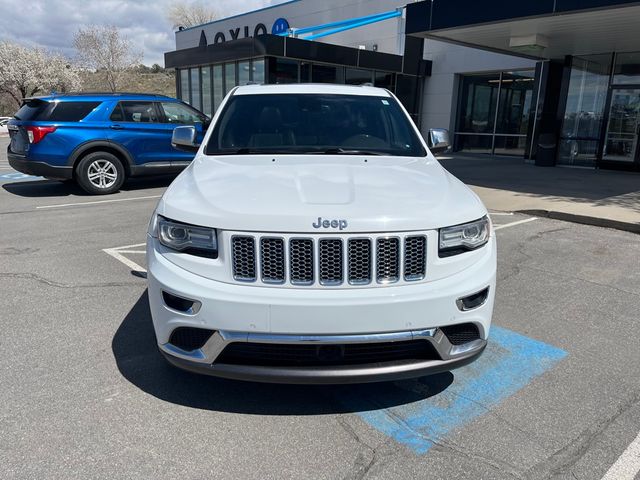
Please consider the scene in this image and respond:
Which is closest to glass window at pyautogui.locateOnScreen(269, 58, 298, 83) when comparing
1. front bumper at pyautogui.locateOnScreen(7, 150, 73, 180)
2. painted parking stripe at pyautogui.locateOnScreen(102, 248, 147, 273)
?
front bumper at pyautogui.locateOnScreen(7, 150, 73, 180)

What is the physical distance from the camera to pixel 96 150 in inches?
378

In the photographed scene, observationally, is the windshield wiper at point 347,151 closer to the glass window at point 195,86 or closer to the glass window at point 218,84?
the glass window at point 218,84

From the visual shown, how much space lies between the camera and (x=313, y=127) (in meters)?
4.15

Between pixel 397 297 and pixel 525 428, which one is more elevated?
pixel 397 297

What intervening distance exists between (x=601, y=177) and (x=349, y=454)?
1329cm

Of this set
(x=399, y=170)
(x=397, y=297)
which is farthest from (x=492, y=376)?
(x=399, y=170)

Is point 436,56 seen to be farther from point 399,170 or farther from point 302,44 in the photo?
point 399,170

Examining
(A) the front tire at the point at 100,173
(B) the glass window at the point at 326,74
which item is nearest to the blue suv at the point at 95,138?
(A) the front tire at the point at 100,173

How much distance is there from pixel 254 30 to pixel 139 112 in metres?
19.2

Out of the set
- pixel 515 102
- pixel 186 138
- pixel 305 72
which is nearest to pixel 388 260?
pixel 186 138

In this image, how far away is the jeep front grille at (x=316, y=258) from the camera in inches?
97.8

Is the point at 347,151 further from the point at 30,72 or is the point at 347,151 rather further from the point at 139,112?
the point at 30,72

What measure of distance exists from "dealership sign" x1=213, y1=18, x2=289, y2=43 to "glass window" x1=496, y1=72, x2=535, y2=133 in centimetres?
1220

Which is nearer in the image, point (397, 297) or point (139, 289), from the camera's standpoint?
point (397, 297)
